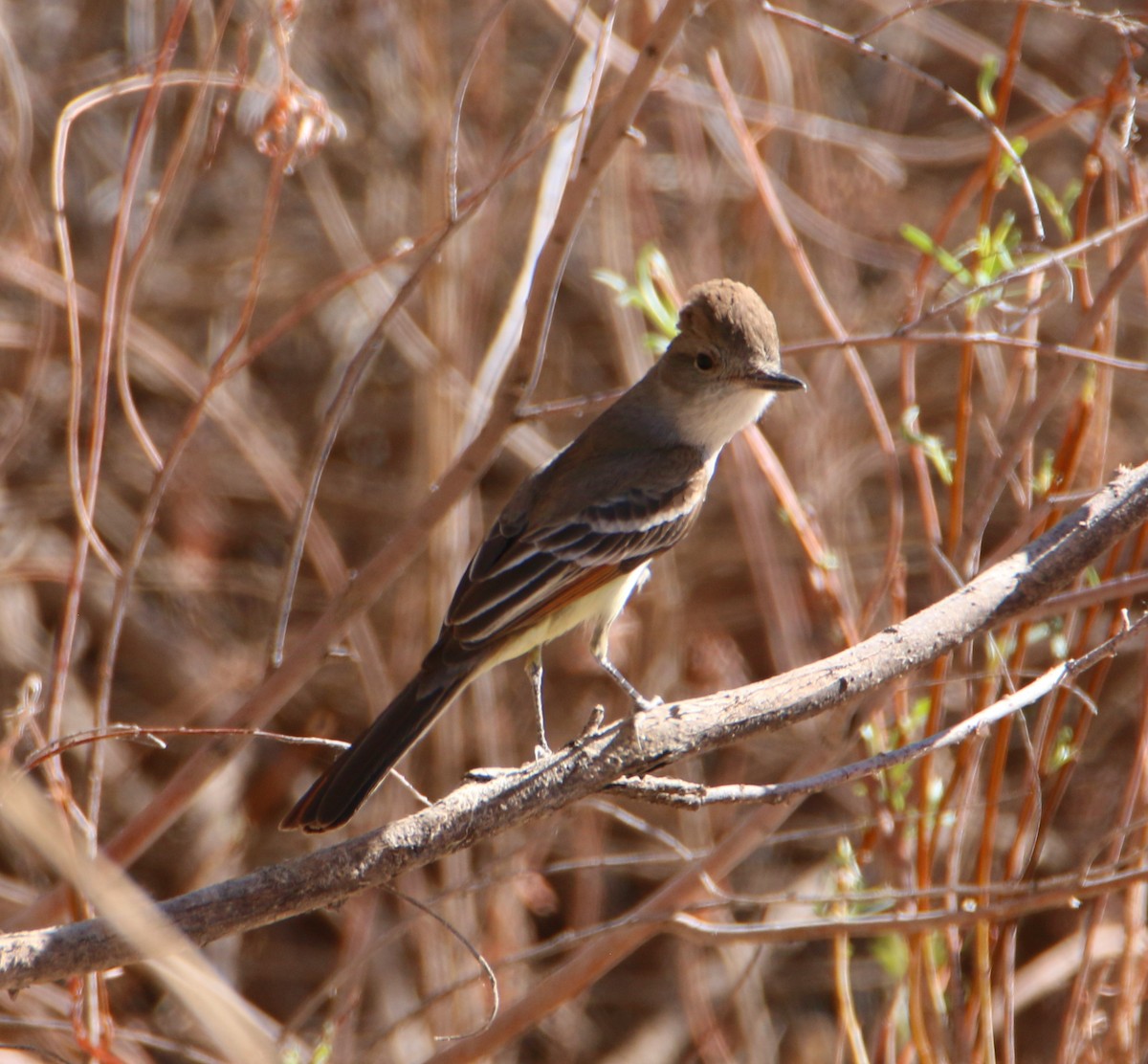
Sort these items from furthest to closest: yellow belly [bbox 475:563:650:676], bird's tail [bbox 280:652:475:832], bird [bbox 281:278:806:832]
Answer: yellow belly [bbox 475:563:650:676]
bird [bbox 281:278:806:832]
bird's tail [bbox 280:652:475:832]

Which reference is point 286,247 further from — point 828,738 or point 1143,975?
point 1143,975

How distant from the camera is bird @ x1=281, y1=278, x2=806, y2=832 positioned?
10.9 feet

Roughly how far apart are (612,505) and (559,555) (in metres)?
0.24

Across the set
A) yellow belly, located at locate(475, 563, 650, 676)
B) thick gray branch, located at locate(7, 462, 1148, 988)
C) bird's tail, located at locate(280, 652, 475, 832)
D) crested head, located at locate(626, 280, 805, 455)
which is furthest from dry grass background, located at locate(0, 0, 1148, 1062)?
thick gray branch, located at locate(7, 462, 1148, 988)

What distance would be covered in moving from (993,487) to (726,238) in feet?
12.0

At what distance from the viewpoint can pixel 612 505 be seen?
12.1 feet

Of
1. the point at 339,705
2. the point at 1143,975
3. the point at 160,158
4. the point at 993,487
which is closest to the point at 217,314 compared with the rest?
the point at 160,158

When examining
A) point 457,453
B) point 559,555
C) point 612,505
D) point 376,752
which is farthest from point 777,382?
point 457,453

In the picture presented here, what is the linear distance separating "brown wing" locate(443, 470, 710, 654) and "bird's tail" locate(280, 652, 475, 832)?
0.17m

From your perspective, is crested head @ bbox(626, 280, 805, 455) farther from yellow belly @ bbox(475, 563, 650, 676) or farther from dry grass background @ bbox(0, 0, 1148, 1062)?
dry grass background @ bbox(0, 0, 1148, 1062)

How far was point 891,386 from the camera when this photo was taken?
6.36 metres

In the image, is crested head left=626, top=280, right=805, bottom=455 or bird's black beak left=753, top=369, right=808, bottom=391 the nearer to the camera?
bird's black beak left=753, top=369, right=808, bottom=391

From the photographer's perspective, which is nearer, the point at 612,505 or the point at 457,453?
the point at 612,505

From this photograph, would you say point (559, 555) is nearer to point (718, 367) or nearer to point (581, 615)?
point (581, 615)
